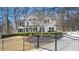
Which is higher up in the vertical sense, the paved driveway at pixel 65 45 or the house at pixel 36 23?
the house at pixel 36 23

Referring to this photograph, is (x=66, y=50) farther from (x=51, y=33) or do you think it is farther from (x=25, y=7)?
(x=25, y=7)

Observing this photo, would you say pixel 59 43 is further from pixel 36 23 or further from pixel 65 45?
pixel 36 23

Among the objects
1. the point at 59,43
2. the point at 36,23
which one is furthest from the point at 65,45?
the point at 36,23

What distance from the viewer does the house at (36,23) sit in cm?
245

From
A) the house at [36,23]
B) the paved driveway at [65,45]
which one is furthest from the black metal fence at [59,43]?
the house at [36,23]

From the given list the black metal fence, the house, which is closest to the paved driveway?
the black metal fence

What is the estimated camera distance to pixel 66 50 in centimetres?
246

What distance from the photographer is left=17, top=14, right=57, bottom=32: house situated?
2.45m

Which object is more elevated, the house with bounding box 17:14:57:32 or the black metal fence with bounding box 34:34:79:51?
the house with bounding box 17:14:57:32

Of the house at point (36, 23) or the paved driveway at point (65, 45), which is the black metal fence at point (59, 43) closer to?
the paved driveway at point (65, 45)

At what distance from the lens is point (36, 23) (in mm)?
2459

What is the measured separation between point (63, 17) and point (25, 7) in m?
0.54

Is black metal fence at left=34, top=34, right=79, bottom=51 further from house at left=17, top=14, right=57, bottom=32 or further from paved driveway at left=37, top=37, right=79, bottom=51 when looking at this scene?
house at left=17, top=14, right=57, bottom=32
